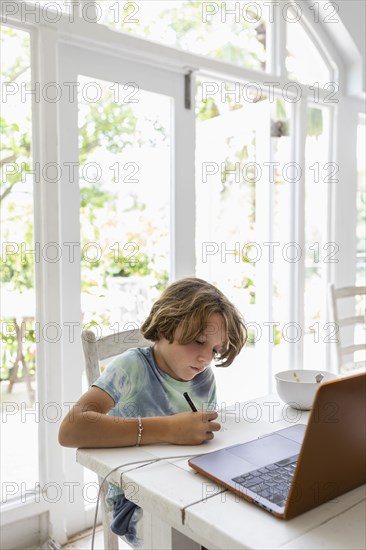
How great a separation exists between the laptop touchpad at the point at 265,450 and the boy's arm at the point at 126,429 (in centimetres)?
8

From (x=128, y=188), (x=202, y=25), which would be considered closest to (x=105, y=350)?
(x=128, y=188)

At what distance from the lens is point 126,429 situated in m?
1.04

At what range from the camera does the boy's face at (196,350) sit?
1.27 metres

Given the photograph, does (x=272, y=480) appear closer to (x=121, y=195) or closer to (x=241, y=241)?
(x=121, y=195)

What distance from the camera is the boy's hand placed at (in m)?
1.04

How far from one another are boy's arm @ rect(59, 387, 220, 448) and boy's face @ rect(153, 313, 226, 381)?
0.69 feet

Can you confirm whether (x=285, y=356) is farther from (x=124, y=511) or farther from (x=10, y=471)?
(x=124, y=511)

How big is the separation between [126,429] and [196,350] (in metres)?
0.30

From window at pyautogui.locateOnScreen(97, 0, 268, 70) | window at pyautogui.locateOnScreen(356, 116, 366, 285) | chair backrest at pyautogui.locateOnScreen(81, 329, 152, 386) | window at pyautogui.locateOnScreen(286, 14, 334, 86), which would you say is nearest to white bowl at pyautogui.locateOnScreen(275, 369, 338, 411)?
chair backrest at pyautogui.locateOnScreen(81, 329, 152, 386)

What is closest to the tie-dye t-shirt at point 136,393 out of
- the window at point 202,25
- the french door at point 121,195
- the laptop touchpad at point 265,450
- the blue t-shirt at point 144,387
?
the blue t-shirt at point 144,387

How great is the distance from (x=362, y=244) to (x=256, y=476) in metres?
2.76

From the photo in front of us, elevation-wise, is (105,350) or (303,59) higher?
(303,59)

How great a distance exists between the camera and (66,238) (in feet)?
6.57

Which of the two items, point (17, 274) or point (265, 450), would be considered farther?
point (17, 274)
